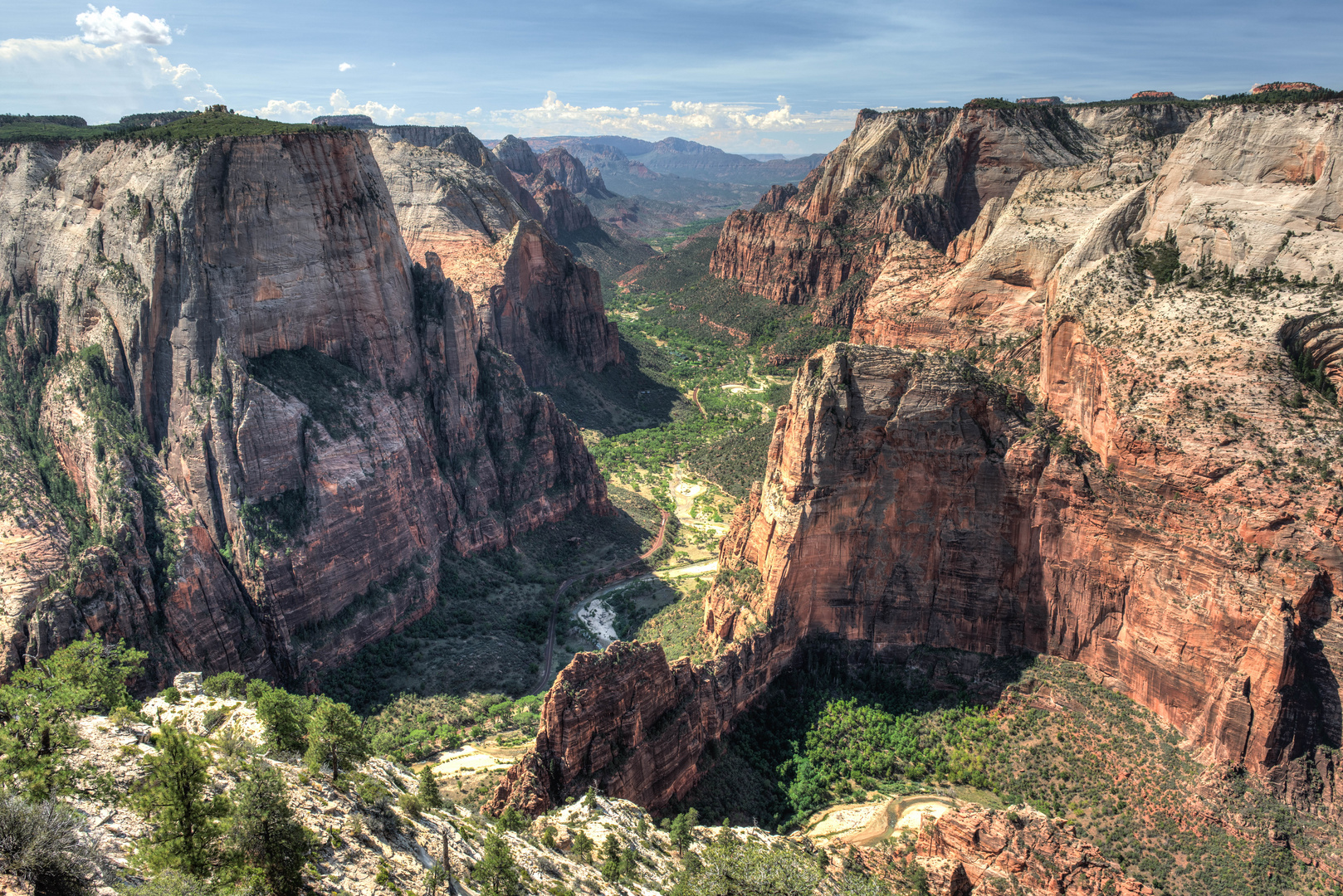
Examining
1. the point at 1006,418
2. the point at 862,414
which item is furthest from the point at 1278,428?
the point at 862,414

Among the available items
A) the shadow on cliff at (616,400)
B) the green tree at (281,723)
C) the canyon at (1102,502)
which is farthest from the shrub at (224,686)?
the shadow on cliff at (616,400)

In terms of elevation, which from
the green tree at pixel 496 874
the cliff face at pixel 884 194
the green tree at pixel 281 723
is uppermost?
the cliff face at pixel 884 194

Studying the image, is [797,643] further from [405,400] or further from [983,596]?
[405,400]

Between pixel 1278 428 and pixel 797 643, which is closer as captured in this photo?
pixel 1278 428

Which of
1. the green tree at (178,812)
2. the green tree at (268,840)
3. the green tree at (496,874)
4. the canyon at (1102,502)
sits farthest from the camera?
the canyon at (1102,502)

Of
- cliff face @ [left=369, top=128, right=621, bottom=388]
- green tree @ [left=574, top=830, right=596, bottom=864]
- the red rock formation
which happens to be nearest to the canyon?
green tree @ [left=574, top=830, right=596, bottom=864]

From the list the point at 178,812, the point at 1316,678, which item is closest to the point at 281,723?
the point at 178,812

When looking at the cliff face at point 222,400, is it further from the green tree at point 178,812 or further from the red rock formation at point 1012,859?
the red rock formation at point 1012,859

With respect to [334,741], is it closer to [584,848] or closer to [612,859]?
[584,848]
